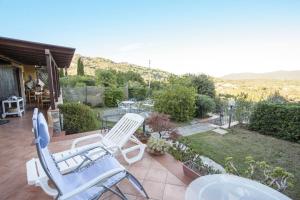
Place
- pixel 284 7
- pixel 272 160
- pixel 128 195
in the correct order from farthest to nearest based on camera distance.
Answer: pixel 284 7
pixel 272 160
pixel 128 195

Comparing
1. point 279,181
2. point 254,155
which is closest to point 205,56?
point 254,155

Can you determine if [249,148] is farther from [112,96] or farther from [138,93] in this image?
[138,93]

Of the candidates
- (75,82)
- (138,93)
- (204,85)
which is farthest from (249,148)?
(75,82)

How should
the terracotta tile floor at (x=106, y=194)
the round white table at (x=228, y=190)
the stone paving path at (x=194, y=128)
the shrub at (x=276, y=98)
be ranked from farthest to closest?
the shrub at (x=276, y=98)
the stone paving path at (x=194, y=128)
the terracotta tile floor at (x=106, y=194)
the round white table at (x=228, y=190)

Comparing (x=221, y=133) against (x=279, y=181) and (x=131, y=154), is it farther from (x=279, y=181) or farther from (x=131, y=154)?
(x=279, y=181)

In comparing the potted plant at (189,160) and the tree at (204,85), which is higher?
the tree at (204,85)

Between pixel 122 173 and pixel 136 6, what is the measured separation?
892 cm

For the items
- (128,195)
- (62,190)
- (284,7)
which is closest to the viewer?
(62,190)

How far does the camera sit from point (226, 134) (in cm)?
716

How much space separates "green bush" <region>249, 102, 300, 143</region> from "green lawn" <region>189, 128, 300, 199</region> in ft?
1.20

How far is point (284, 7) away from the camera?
696 cm

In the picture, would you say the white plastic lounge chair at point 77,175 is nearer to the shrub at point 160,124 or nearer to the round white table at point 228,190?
the round white table at point 228,190

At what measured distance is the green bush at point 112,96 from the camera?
13.6 meters

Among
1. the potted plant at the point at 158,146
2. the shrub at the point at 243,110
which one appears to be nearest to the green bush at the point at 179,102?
the shrub at the point at 243,110
